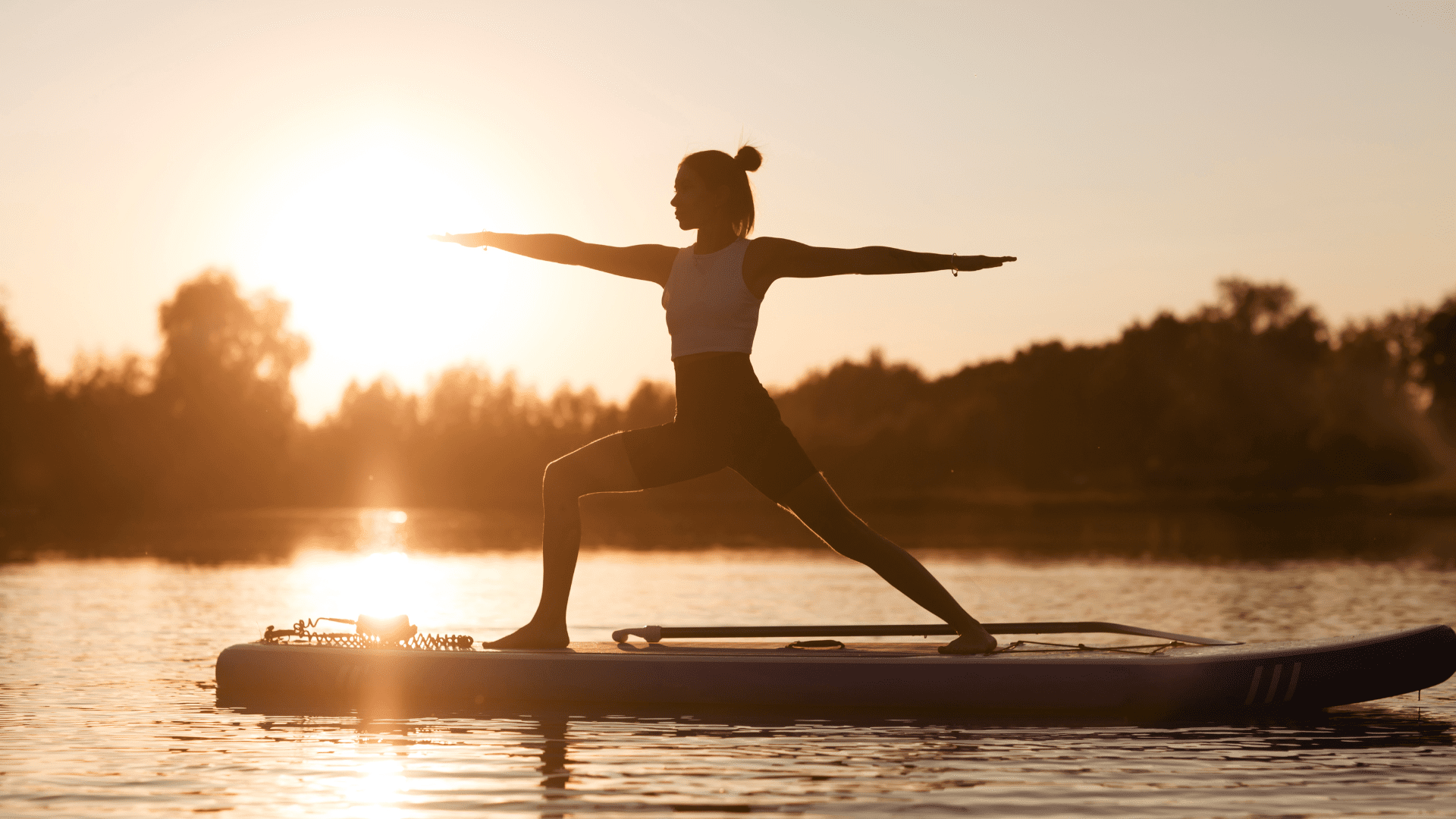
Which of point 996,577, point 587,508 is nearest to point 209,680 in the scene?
point 996,577

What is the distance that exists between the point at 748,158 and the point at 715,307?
35.3 inches

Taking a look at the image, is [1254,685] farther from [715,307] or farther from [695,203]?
[695,203]

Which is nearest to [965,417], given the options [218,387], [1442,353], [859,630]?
[1442,353]

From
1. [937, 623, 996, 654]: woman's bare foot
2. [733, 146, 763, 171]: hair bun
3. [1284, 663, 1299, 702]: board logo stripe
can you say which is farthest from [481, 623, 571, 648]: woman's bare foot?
[1284, 663, 1299, 702]: board logo stripe

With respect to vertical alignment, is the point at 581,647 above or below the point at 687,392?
below

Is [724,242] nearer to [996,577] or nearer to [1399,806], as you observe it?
[1399,806]

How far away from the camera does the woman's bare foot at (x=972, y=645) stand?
8898mm

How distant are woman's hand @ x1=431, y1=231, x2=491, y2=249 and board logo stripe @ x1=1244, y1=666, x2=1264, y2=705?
198 inches

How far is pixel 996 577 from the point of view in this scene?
28.8 m

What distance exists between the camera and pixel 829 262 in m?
8.30

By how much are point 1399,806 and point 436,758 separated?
425 cm

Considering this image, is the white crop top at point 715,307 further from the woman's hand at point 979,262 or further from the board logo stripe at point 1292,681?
the board logo stripe at point 1292,681

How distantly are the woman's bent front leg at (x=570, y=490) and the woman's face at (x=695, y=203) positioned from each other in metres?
1.27

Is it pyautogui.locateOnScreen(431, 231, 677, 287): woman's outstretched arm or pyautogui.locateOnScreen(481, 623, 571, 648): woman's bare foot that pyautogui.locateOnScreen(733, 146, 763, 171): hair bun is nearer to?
pyautogui.locateOnScreen(431, 231, 677, 287): woman's outstretched arm
